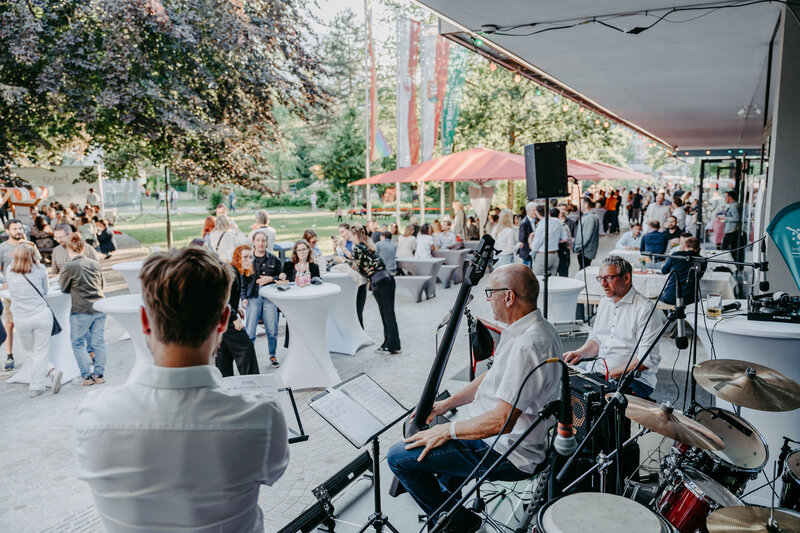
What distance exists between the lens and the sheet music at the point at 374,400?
2.84 meters

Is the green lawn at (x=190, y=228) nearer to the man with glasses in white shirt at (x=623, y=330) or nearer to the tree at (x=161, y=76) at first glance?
the tree at (x=161, y=76)

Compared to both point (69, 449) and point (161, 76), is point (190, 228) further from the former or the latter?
point (69, 449)

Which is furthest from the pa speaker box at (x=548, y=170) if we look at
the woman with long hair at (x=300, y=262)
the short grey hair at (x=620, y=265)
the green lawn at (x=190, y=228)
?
the green lawn at (x=190, y=228)

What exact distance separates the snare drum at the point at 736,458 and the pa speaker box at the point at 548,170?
9.60 ft

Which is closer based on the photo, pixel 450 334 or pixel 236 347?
pixel 450 334

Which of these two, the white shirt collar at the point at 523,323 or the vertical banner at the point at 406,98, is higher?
the vertical banner at the point at 406,98

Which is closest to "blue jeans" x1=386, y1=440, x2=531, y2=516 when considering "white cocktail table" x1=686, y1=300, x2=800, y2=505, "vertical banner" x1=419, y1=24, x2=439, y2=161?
"white cocktail table" x1=686, y1=300, x2=800, y2=505

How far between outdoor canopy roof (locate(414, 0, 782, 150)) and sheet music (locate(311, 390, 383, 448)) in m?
3.57

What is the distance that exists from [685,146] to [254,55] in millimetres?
17633

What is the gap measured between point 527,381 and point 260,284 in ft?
14.6

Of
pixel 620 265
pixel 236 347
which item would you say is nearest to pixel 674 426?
pixel 620 265

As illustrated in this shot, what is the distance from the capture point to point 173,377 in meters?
1.45

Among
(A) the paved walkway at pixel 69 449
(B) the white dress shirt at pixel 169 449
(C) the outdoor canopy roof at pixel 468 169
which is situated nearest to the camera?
A: (B) the white dress shirt at pixel 169 449

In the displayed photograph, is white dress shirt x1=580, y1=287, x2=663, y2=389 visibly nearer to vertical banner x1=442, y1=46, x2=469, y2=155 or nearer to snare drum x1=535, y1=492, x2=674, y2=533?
snare drum x1=535, y1=492, x2=674, y2=533
